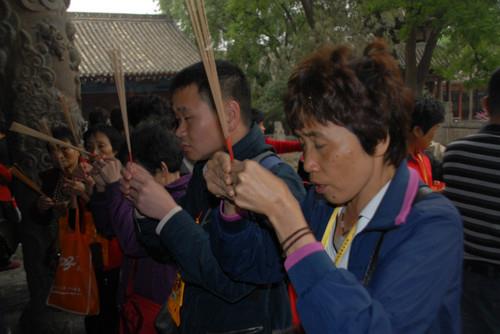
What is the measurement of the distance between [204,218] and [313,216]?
1.51 feet

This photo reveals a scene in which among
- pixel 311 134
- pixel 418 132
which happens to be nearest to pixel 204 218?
pixel 311 134

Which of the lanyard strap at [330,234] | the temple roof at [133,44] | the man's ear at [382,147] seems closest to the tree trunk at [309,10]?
the temple roof at [133,44]

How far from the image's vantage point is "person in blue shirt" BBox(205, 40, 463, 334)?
44.4 inches

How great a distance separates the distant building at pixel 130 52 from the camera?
17.1m

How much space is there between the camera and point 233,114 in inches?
75.6

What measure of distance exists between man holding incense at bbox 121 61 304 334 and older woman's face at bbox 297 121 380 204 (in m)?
0.25

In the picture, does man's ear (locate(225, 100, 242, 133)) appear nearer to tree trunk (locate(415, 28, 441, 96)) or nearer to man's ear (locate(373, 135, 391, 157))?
man's ear (locate(373, 135, 391, 157))

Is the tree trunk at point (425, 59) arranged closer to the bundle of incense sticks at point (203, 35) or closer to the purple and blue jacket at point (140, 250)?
the purple and blue jacket at point (140, 250)

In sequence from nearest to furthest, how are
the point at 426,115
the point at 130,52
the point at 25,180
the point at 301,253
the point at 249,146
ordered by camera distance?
the point at 301,253
the point at 249,146
the point at 426,115
the point at 25,180
the point at 130,52

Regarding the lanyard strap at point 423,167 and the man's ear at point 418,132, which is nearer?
the lanyard strap at point 423,167

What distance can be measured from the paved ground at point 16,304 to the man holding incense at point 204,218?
87.3 inches

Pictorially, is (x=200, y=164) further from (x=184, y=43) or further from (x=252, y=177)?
(x=184, y=43)

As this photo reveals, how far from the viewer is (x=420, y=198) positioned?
1282mm

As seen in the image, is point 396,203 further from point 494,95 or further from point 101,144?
point 101,144
